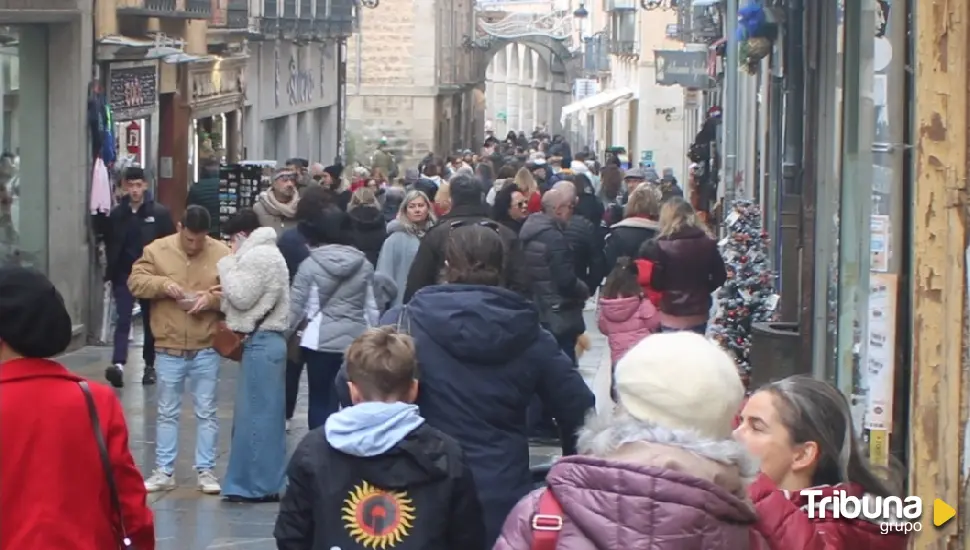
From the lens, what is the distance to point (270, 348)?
32.0 feet

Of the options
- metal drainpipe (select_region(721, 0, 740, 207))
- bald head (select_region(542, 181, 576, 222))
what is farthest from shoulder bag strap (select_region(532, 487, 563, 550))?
metal drainpipe (select_region(721, 0, 740, 207))

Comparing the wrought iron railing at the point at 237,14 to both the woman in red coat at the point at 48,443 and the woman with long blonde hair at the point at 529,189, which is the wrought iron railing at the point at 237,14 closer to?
the woman with long blonde hair at the point at 529,189

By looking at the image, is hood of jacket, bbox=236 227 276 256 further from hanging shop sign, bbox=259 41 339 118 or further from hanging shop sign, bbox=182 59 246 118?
hanging shop sign, bbox=259 41 339 118

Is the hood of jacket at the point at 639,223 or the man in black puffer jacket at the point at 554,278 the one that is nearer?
the man in black puffer jacket at the point at 554,278

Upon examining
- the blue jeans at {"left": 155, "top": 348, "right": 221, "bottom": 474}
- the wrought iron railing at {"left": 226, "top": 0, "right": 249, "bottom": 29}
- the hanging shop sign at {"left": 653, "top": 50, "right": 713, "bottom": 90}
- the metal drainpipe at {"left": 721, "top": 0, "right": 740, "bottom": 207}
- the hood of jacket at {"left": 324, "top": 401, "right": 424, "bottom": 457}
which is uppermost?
the wrought iron railing at {"left": 226, "top": 0, "right": 249, "bottom": 29}

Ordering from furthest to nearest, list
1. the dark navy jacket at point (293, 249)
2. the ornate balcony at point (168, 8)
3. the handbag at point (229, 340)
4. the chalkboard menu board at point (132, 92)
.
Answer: the ornate balcony at point (168, 8)
the chalkboard menu board at point (132, 92)
the dark navy jacket at point (293, 249)
the handbag at point (229, 340)

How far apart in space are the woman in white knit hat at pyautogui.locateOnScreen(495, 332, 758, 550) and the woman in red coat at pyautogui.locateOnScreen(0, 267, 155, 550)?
1.73 metres

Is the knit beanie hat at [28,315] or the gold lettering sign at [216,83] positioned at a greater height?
the gold lettering sign at [216,83]

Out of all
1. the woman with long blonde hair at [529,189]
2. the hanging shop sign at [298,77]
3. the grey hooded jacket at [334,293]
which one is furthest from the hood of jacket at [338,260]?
the hanging shop sign at [298,77]

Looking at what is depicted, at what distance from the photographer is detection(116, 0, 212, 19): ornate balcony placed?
59.7 ft

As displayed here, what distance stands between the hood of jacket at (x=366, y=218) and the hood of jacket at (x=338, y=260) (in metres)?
2.88

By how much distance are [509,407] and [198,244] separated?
14.8ft

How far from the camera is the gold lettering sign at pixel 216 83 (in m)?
22.8

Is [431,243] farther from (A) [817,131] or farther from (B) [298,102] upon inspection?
(B) [298,102]
